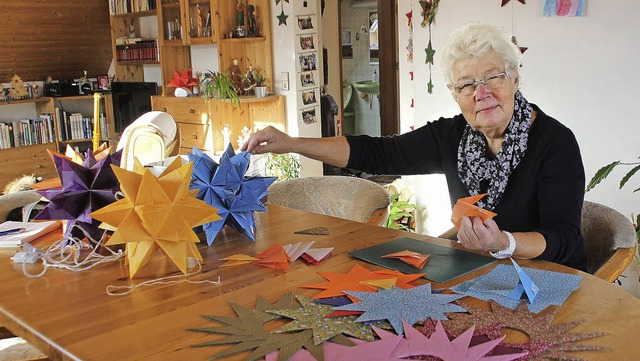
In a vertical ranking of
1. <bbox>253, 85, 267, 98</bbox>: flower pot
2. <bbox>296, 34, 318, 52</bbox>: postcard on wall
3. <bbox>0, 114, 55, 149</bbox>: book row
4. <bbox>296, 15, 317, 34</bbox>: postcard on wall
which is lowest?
<bbox>0, 114, 55, 149</bbox>: book row

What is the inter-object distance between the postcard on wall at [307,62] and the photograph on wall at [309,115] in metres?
0.35

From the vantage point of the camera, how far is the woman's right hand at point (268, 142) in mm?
2133

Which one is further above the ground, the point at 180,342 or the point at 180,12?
the point at 180,12

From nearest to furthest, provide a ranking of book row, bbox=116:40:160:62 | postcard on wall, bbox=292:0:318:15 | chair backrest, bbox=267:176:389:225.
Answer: chair backrest, bbox=267:176:389:225, postcard on wall, bbox=292:0:318:15, book row, bbox=116:40:160:62

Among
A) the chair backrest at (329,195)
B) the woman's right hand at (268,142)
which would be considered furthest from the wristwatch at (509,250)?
the chair backrest at (329,195)

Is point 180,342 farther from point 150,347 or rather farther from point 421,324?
point 421,324

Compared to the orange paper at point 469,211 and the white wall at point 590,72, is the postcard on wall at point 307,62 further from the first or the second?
the orange paper at point 469,211

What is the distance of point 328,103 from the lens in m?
6.52

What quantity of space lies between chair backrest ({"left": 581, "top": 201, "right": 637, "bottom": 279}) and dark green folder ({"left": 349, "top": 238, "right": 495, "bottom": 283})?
0.50 meters

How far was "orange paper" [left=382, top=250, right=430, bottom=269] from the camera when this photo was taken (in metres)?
1.56

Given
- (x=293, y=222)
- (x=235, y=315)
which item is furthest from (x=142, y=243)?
(x=293, y=222)

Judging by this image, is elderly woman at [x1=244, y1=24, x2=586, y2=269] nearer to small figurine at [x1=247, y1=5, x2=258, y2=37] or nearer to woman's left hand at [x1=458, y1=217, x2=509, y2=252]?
woman's left hand at [x1=458, y1=217, x2=509, y2=252]

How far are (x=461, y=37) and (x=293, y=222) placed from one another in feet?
2.43

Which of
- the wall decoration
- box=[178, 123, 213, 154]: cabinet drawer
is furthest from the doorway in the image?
the wall decoration
